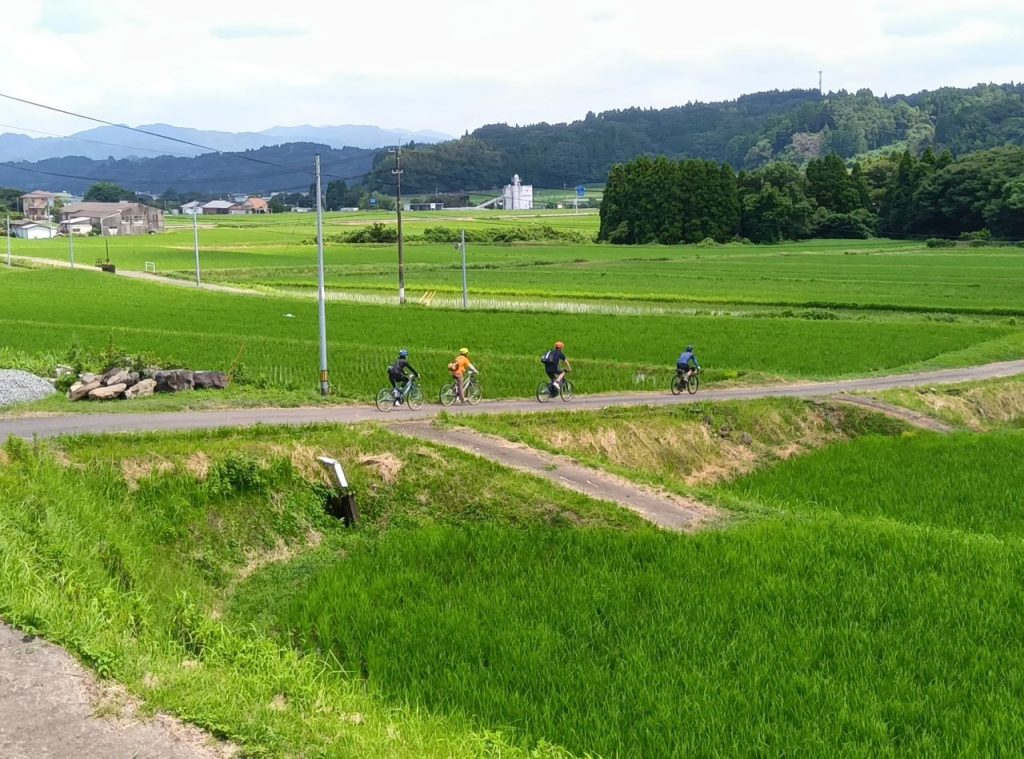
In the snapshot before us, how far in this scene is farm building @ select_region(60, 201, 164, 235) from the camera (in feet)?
395

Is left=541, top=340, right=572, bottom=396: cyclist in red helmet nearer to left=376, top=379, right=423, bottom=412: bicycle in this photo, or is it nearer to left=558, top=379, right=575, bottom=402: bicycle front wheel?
left=558, top=379, right=575, bottom=402: bicycle front wheel

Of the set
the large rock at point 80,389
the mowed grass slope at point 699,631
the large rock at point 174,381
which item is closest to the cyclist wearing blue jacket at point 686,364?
the mowed grass slope at point 699,631

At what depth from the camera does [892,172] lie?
10412cm

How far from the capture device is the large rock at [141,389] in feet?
67.9

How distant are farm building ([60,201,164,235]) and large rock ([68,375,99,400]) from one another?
4129 inches

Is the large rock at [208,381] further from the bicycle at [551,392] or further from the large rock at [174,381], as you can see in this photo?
the bicycle at [551,392]

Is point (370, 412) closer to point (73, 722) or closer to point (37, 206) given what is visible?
point (73, 722)

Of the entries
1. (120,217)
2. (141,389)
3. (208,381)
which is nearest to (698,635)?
(141,389)

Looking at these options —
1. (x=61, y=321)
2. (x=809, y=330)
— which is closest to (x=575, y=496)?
(x=809, y=330)

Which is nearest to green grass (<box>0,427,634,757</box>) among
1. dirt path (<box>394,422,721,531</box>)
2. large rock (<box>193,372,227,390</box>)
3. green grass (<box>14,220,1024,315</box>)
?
dirt path (<box>394,422,721,531</box>)

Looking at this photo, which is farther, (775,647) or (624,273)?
(624,273)

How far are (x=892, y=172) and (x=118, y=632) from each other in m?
106

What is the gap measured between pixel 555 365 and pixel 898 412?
7.88 m

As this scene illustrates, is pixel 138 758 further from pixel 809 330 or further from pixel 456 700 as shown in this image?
pixel 809 330
